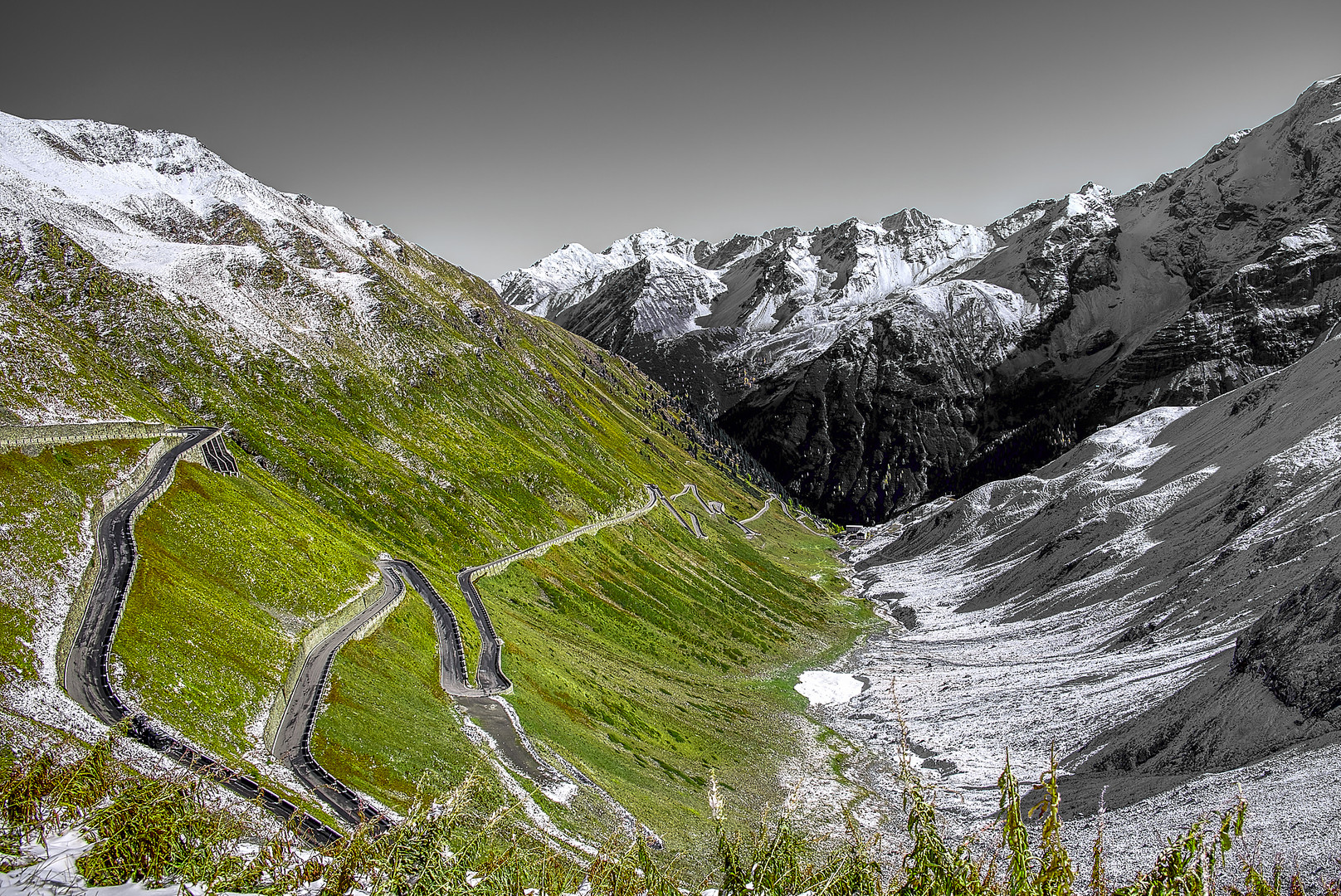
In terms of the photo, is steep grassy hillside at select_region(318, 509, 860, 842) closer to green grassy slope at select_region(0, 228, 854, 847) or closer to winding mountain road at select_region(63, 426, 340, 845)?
green grassy slope at select_region(0, 228, 854, 847)

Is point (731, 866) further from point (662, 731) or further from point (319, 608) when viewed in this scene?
point (662, 731)

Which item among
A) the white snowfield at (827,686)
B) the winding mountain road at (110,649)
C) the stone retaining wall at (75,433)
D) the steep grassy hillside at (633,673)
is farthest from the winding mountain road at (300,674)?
the white snowfield at (827,686)

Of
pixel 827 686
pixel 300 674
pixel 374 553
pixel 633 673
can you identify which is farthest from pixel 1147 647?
pixel 300 674

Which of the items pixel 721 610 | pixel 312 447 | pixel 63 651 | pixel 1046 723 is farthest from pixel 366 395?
pixel 1046 723

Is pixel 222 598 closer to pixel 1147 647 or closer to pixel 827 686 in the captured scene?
pixel 827 686

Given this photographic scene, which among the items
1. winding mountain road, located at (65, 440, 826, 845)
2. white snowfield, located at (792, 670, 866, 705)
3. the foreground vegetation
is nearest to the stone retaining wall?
winding mountain road, located at (65, 440, 826, 845)
